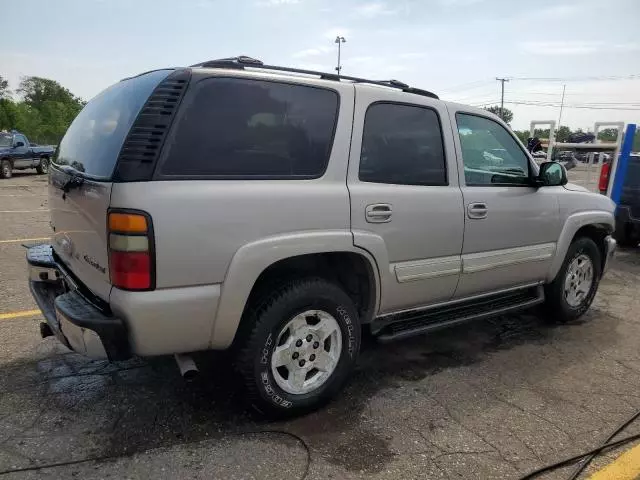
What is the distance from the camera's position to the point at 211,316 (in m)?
2.57

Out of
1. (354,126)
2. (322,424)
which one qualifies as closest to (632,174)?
(354,126)

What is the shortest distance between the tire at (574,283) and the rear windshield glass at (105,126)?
3714mm

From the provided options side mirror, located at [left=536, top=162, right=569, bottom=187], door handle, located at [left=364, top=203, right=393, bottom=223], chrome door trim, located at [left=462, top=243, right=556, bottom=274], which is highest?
side mirror, located at [left=536, top=162, right=569, bottom=187]

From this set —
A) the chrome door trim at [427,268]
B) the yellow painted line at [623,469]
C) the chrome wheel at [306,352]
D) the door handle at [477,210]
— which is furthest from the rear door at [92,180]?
the yellow painted line at [623,469]

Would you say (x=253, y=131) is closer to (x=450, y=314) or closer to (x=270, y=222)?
(x=270, y=222)

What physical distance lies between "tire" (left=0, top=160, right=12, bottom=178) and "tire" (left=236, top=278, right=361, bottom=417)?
20109mm

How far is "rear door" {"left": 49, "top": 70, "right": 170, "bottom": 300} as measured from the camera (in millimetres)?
2525

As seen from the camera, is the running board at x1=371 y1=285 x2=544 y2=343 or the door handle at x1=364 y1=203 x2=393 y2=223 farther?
the running board at x1=371 y1=285 x2=544 y2=343

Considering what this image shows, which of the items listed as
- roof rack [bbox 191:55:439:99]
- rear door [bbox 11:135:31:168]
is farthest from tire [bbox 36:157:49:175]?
roof rack [bbox 191:55:439:99]

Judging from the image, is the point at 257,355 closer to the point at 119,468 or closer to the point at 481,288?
the point at 119,468

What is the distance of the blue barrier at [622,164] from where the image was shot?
8.30m

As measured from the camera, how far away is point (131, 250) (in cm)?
236

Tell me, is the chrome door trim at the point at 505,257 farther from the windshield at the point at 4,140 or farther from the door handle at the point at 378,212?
the windshield at the point at 4,140

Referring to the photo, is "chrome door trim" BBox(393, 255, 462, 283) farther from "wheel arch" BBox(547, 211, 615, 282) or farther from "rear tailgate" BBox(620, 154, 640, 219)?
"rear tailgate" BBox(620, 154, 640, 219)
